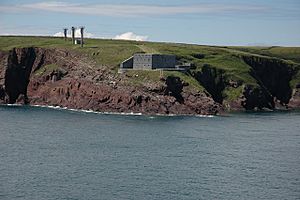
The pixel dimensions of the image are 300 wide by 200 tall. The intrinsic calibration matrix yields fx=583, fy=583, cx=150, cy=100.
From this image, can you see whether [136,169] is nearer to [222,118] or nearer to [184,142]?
[184,142]

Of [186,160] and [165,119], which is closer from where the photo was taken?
[186,160]

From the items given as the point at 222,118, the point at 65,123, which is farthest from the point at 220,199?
the point at 222,118

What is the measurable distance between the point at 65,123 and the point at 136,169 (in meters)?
67.7

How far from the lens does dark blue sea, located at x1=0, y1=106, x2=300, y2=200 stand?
312 ft

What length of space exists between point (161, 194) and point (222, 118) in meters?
103

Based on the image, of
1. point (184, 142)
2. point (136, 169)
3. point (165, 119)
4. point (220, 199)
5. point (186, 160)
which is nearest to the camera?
point (220, 199)

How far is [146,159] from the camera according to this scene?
391ft

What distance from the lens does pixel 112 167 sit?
366ft

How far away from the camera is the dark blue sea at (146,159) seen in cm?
9506

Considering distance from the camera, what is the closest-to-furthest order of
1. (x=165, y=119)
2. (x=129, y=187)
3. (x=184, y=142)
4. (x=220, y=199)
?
1. (x=220, y=199)
2. (x=129, y=187)
3. (x=184, y=142)
4. (x=165, y=119)

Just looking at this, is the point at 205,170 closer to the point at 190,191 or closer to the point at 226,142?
the point at 190,191

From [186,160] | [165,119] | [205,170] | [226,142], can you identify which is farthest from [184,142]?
[165,119]

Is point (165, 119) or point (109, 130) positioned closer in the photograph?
point (109, 130)

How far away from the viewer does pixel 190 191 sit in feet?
312
